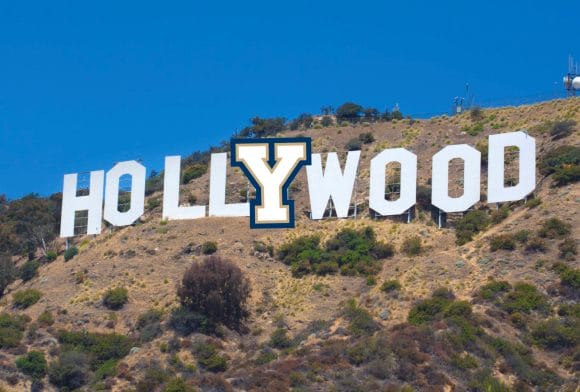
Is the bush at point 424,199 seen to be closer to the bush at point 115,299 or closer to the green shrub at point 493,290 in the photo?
the green shrub at point 493,290

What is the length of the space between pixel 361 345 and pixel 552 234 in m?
15.9

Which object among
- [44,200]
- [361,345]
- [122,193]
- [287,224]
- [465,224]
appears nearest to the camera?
[287,224]

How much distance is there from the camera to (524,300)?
228 ft

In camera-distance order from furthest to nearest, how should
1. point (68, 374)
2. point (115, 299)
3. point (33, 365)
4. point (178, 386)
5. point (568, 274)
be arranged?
point (115, 299) < point (568, 274) < point (33, 365) < point (68, 374) < point (178, 386)

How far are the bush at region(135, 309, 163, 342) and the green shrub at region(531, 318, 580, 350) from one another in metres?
19.7

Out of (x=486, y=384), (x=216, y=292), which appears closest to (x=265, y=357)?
(x=216, y=292)

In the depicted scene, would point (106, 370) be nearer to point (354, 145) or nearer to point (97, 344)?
point (97, 344)

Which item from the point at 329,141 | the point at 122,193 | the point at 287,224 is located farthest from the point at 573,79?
the point at 287,224

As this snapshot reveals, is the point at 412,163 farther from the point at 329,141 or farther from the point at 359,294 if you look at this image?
the point at 329,141

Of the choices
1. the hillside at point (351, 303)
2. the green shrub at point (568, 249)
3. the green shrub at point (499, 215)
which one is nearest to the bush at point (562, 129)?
the hillside at point (351, 303)

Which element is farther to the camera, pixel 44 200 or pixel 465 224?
pixel 44 200

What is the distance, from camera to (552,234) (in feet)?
246

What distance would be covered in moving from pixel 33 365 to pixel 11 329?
16.9 feet

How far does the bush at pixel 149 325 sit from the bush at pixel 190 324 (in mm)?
924
